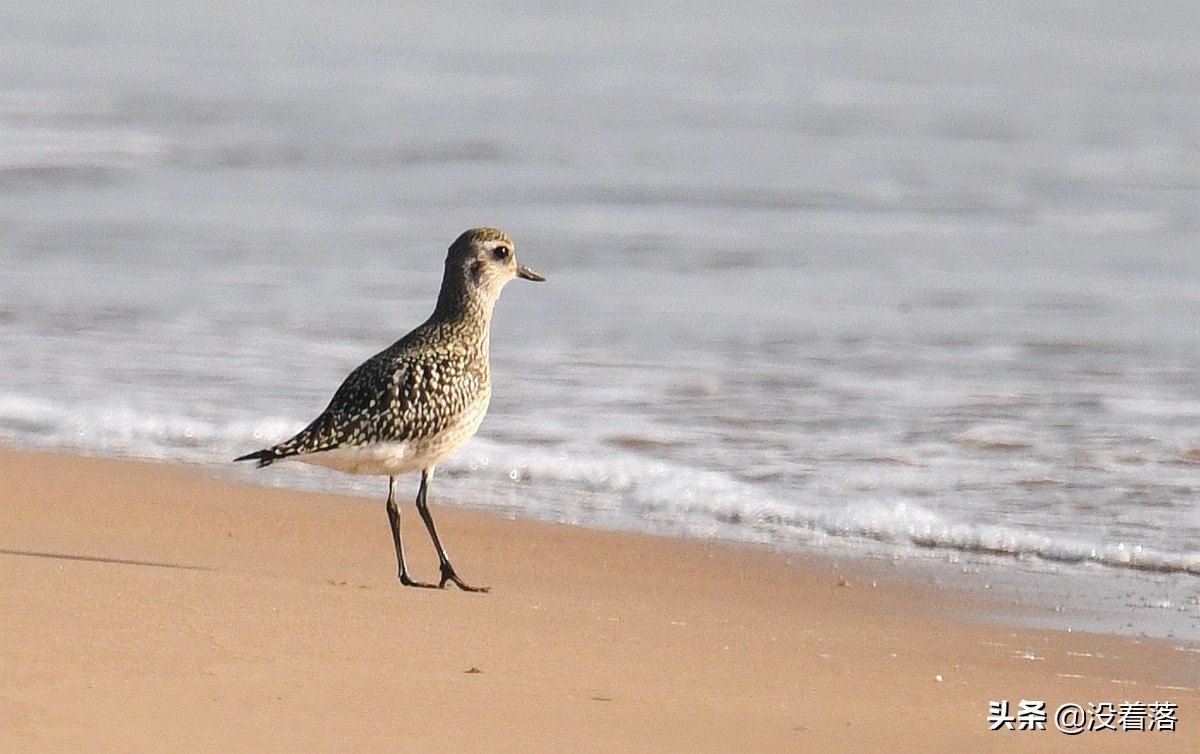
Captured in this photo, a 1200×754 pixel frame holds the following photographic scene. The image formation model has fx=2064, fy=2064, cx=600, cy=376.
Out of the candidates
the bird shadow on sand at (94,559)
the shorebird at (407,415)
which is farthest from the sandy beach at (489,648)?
the shorebird at (407,415)

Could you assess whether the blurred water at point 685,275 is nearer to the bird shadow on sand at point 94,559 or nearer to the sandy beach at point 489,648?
the sandy beach at point 489,648

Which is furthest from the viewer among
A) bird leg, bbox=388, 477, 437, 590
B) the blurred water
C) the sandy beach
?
the blurred water

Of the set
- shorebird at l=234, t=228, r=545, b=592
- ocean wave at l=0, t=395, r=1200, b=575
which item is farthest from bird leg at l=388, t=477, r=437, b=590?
ocean wave at l=0, t=395, r=1200, b=575

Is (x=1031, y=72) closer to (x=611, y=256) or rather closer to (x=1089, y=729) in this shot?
(x=611, y=256)

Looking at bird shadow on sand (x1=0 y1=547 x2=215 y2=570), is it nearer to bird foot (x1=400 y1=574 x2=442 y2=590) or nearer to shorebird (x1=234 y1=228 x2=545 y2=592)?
shorebird (x1=234 y1=228 x2=545 y2=592)

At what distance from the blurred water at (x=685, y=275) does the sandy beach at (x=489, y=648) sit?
59 cm

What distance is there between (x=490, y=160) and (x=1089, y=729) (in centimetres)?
1241

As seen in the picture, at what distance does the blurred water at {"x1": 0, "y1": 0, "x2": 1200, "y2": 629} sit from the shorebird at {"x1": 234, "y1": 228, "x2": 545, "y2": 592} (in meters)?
0.74

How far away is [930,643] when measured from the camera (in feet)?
16.8

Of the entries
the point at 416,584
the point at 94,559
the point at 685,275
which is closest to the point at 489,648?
the point at 416,584

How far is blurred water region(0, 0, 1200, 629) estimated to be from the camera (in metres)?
6.94

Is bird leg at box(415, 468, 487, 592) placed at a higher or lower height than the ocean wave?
higher

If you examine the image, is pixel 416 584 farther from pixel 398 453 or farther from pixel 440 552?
pixel 398 453

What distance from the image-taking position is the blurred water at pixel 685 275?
273 inches
